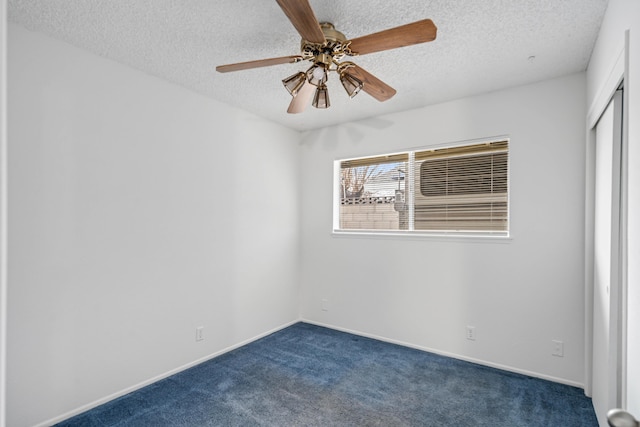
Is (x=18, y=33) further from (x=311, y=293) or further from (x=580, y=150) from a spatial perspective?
(x=580, y=150)

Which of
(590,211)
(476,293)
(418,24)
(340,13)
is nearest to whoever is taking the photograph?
(418,24)

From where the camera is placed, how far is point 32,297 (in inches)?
82.2

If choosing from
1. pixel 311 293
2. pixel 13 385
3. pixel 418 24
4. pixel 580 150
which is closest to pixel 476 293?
pixel 580 150

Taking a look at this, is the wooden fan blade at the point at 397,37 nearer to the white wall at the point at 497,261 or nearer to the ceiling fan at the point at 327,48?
the ceiling fan at the point at 327,48

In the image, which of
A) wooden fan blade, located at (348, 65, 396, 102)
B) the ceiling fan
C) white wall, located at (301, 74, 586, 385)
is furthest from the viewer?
white wall, located at (301, 74, 586, 385)

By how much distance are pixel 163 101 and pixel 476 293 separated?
3.20 m

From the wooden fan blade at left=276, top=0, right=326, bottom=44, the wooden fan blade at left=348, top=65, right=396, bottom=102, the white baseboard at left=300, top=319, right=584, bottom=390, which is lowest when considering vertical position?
the white baseboard at left=300, top=319, right=584, bottom=390

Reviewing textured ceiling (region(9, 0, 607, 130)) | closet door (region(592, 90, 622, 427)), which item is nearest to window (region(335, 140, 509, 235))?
textured ceiling (region(9, 0, 607, 130))

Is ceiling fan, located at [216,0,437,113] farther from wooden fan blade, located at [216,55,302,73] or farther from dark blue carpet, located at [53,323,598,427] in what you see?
dark blue carpet, located at [53,323,598,427]

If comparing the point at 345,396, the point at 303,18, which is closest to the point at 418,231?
the point at 345,396

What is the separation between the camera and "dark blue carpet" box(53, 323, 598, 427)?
223 centimetres

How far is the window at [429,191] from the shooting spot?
313 centimetres

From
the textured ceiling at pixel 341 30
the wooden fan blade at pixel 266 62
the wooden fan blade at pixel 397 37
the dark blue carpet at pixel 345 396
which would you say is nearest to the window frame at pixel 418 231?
the textured ceiling at pixel 341 30

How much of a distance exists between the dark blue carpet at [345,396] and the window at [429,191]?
1.28 metres
